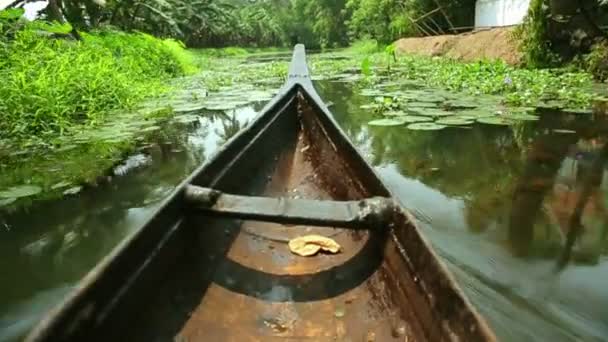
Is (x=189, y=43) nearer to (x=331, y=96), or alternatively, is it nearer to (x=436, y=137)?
(x=331, y=96)

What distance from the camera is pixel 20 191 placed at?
6.73 feet

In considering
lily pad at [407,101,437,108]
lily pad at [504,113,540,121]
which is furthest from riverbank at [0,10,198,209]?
lily pad at [504,113,540,121]

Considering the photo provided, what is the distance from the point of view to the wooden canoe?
2.69 ft

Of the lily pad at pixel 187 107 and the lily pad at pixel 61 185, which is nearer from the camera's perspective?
the lily pad at pixel 61 185

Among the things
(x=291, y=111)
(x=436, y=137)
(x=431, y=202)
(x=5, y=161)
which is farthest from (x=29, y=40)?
(x=431, y=202)

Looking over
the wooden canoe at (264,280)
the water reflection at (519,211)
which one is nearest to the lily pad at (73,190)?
the wooden canoe at (264,280)

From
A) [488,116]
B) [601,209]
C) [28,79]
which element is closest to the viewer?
[601,209]

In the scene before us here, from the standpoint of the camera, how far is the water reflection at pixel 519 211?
1.17 metres

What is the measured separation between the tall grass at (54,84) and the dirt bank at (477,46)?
549 cm

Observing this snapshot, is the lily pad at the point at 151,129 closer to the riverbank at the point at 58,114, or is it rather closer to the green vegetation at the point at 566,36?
the riverbank at the point at 58,114

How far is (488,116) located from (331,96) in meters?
2.61

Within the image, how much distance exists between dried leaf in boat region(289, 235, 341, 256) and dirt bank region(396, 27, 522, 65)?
6068mm

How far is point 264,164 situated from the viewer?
2279 millimetres

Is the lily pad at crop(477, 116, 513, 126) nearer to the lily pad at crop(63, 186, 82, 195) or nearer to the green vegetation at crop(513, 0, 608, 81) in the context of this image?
the green vegetation at crop(513, 0, 608, 81)
